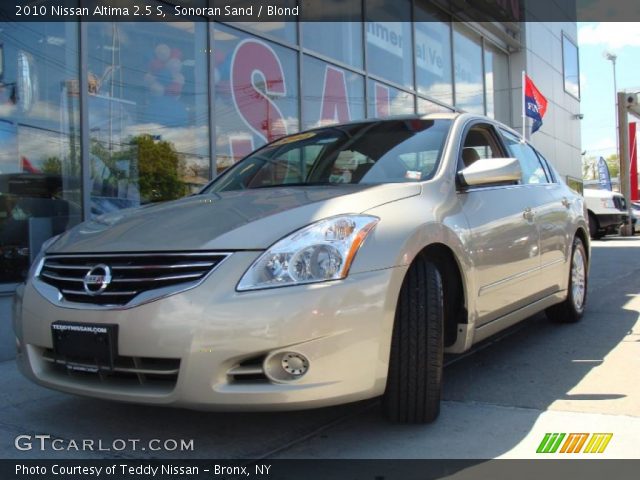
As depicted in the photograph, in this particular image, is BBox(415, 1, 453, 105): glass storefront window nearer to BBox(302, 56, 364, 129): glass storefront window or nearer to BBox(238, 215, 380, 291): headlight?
BBox(302, 56, 364, 129): glass storefront window

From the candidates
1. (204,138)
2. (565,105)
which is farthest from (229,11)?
(565,105)

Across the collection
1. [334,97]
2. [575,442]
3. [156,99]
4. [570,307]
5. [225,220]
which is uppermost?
[334,97]

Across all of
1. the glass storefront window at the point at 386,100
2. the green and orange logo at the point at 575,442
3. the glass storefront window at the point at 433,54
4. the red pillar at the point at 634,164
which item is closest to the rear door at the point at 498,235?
the green and orange logo at the point at 575,442

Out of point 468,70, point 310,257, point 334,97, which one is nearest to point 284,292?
point 310,257

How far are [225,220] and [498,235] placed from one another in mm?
1667

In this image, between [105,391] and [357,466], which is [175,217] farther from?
[357,466]

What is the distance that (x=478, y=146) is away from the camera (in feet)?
13.6

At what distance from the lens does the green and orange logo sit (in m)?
2.70

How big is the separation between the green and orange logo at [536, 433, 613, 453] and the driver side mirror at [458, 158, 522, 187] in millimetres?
1326

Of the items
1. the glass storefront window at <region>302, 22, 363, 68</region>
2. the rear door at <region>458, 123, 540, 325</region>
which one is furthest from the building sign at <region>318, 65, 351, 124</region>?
the rear door at <region>458, 123, 540, 325</region>

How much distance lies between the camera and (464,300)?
328 centimetres

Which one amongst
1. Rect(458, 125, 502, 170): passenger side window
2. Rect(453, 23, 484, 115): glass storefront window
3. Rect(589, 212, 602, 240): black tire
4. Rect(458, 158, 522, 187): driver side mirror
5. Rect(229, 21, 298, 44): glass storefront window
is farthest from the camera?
Rect(589, 212, 602, 240): black tire

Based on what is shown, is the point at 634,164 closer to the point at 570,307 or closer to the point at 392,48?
the point at 392,48

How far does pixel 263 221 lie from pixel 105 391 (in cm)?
96
